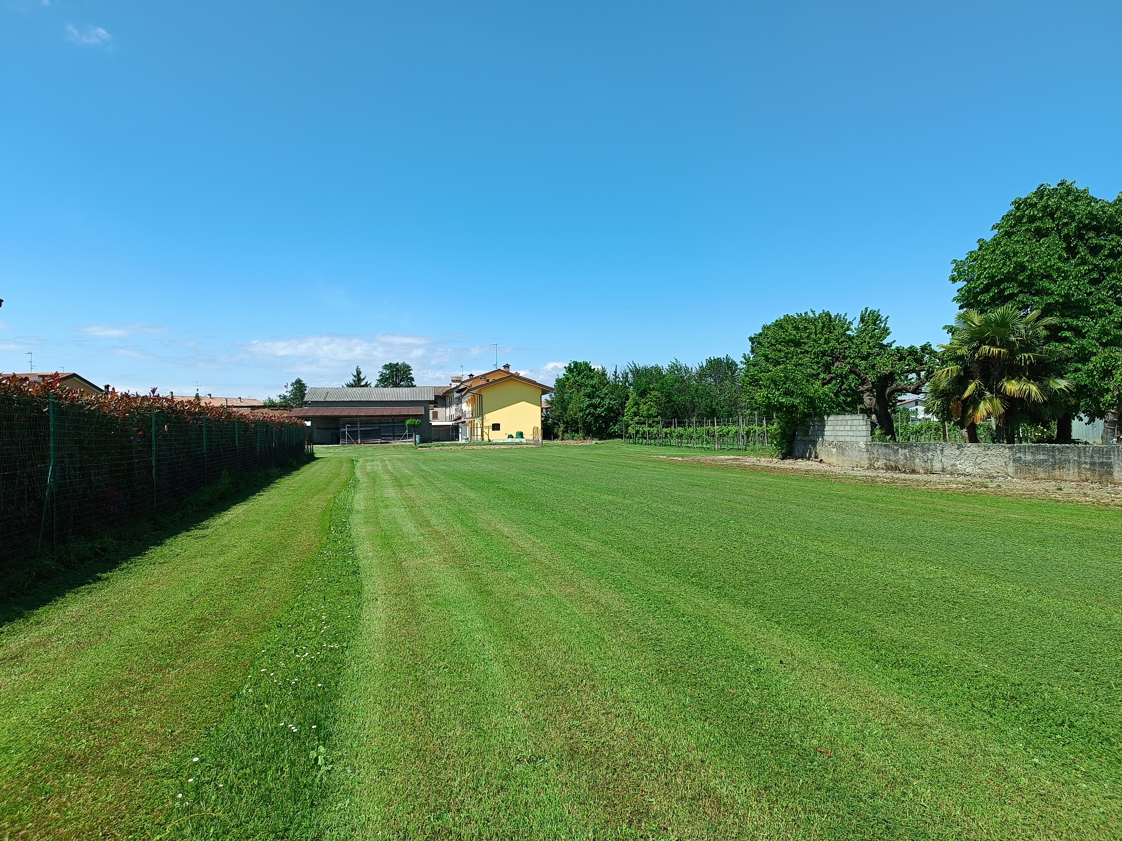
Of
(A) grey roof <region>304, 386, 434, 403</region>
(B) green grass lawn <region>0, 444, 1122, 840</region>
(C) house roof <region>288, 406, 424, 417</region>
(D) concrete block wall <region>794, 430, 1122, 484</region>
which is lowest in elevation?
(B) green grass lawn <region>0, 444, 1122, 840</region>

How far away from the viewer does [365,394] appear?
74125mm

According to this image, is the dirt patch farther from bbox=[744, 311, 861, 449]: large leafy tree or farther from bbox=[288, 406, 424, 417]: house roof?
bbox=[288, 406, 424, 417]: house roof

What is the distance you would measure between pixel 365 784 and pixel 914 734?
2.68 metres

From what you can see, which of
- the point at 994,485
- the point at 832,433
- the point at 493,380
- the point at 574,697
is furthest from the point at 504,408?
the point at 574,697

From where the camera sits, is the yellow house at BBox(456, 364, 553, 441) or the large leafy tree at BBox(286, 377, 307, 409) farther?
the large leafy tree at BBox(286, 377, 307, 409)

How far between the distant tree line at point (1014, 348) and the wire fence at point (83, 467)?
19140mm

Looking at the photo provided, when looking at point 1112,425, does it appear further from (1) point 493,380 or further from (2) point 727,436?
(1) point 493,380

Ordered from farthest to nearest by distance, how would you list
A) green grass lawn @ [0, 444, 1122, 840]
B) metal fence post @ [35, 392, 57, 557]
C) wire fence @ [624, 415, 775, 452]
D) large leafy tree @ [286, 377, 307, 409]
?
large leafy tree @ [286, 377, 307, 409]
wire fence @ [624, 415, 775, 452]
metal fence post @ [35, 392, 57, 557]
green grass lawn @ [0, 444, 1122, 840]

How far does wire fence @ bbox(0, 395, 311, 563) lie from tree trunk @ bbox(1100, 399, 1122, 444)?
74.9 ft

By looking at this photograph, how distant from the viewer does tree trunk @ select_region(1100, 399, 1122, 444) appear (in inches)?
634

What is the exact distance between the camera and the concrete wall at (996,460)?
41.7 ft

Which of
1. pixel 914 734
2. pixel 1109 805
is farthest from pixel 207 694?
pixel 1109 805

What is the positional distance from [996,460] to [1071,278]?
20.7 feet

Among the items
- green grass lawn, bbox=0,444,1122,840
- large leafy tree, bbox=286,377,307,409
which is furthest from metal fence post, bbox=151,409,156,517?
large leafy tree, bbox=286,377,307,409
